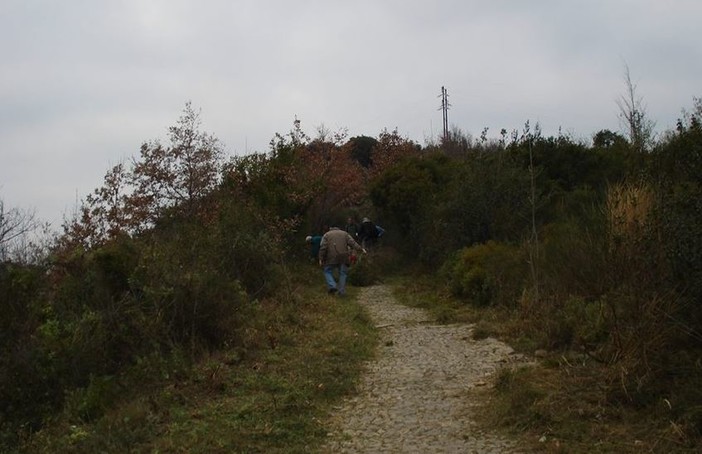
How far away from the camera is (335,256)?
1702 centimetres

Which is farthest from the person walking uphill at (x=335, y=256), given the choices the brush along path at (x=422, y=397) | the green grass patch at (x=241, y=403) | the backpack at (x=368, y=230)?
the backpack at (x=368, y=230)

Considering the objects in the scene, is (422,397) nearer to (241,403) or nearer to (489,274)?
(241,403)

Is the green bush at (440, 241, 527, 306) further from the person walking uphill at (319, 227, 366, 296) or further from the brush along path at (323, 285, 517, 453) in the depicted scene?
the person walking uphill at (319, 227, 366, 296)

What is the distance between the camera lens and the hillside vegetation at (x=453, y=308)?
6195 mm

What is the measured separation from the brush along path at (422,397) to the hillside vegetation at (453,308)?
0.33 metres

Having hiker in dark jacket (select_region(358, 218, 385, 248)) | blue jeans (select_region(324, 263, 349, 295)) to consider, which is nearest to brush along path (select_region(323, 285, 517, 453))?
blue jeans (select_region(324, 263, 349, 295))

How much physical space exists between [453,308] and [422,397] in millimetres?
6497

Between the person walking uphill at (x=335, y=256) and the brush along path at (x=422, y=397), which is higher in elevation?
the person walking uphill at (x=335, y=256)

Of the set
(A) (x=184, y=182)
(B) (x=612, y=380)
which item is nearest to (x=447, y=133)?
(A) (x=184, y=182)

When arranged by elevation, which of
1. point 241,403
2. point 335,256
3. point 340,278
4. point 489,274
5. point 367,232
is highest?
point 367,232

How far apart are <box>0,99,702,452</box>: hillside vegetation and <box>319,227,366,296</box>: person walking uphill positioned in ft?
2.24

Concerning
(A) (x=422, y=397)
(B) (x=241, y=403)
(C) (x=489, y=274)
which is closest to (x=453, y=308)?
(C) (x=489, y=274)

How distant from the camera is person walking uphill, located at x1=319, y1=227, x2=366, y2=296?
17.0 meters

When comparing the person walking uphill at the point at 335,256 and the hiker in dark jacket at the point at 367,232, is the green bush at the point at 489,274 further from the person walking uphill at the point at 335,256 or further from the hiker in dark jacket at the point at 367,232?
the hiker in dark jacket at the point at 367,232
